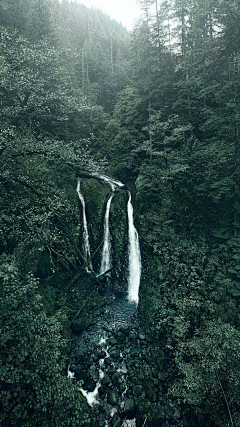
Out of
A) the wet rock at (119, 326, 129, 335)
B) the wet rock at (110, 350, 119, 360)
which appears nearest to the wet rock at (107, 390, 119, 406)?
the wet rock at (110, 350, 119, 360)

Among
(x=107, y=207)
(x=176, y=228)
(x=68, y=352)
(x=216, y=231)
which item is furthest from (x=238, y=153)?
(x=68, y=352)

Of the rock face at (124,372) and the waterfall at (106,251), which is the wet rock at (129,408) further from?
the waterfall at (106,251)

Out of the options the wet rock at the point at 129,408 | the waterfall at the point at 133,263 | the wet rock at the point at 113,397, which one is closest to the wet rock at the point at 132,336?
the waterfall at the point at 133,263

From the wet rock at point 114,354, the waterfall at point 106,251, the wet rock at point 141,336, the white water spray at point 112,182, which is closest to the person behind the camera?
the wet rock at point 114,354

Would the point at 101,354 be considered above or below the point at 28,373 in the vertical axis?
below

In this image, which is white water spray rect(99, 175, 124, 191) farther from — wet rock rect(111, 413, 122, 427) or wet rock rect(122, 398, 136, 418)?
wet rock rect(111, 413, 122, 427)

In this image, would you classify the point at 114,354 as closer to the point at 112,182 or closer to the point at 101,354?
the point at 101,354

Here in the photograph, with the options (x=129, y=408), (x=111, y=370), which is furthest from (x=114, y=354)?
(x=129, y=408)
